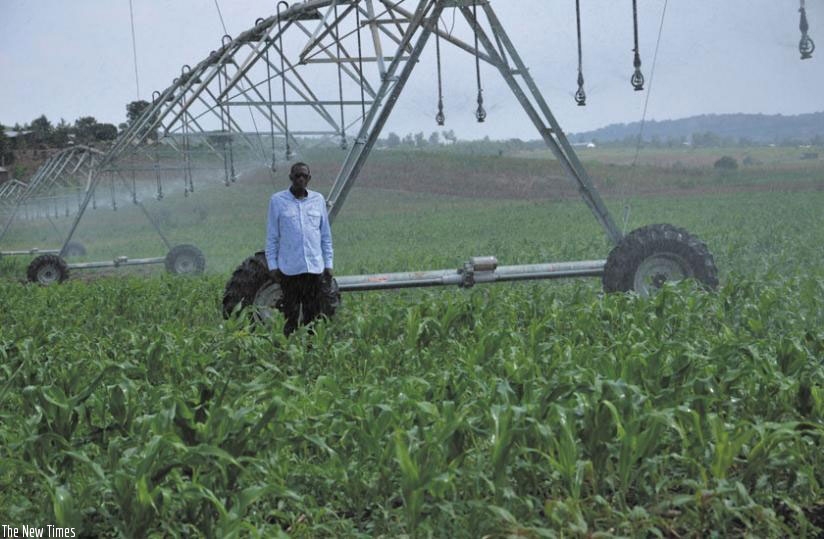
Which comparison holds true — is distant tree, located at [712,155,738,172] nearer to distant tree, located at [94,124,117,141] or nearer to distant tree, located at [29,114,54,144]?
distant tree, located at [94,124,117,141]

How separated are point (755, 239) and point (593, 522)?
1477cm

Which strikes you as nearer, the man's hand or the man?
the man

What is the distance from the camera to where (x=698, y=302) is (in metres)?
8.92

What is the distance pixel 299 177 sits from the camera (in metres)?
8.95

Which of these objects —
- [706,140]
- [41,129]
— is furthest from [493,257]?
[41,129]

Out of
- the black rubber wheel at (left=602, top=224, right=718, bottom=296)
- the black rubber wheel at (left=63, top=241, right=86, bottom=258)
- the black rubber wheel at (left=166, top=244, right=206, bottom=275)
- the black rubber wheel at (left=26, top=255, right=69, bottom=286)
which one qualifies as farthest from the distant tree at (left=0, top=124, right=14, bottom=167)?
the black rubber wheel at (left=602, top=224, right=718, bottom=296)

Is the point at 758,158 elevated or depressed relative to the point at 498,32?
depressed

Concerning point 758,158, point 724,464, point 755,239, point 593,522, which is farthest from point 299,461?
point 758,158

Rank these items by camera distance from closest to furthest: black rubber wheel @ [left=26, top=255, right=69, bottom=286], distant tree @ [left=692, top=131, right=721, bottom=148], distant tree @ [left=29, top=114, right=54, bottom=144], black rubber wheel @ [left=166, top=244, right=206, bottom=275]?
black rubber wheel @ [left=26, top=255, right=69, bottom=286] → black rubber wheel @ [left=166, top=244, right=206, bottom=275] → distant tree @ [left=692, top=131, right=721, bottom=148] → distant tree @ [left=29, top=114, right=54, bottom=144]

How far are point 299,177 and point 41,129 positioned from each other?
166 feet

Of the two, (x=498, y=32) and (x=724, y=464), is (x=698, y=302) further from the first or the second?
(x=724, y=464)

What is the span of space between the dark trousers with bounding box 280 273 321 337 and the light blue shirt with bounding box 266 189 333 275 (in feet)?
0.30

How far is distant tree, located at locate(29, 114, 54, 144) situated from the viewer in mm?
54975

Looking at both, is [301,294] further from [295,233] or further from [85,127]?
[85,127]
